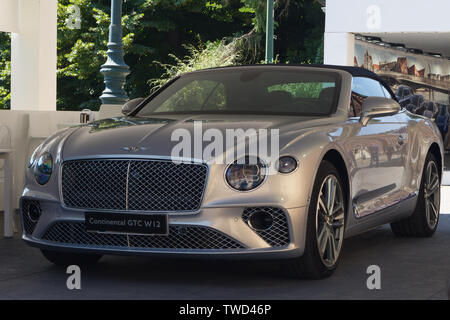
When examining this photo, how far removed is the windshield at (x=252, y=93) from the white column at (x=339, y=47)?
11646 millimetres

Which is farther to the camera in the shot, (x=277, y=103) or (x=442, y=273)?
(x=277, y=103)

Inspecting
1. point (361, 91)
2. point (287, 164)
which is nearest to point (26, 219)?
point (287, 164)

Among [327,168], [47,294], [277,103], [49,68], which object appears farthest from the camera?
[49,68]

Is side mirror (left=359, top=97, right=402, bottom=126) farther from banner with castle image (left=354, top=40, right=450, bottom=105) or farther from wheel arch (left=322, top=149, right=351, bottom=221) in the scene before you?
banner with castle image (left=354, top=40, right=450, bottom=105)

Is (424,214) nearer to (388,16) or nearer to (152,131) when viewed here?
(152,131)

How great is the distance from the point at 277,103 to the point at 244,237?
1550 millimetres

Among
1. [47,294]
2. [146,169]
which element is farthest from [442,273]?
[47,294]

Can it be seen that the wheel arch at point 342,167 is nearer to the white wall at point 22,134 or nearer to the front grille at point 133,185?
the front grille at point 133,185

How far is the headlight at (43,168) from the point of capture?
6180 mm

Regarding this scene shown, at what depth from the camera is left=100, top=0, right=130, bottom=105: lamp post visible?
1330 cm

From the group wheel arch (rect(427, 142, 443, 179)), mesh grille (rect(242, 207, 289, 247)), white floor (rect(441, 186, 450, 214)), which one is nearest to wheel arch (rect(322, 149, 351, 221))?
mesh grille (rect(242, 207, 289, 247))

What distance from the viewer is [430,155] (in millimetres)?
8695
